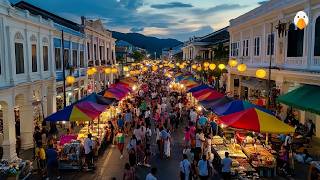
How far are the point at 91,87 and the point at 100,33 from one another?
348 inches

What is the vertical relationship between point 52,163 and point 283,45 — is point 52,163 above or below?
below

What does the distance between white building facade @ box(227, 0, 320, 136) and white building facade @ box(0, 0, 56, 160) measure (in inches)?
601

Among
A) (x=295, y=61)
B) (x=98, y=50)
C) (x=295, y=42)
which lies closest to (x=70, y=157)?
(x=295, y=61)

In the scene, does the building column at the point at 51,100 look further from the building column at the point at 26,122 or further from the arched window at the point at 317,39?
the arched window at the point at 317,39

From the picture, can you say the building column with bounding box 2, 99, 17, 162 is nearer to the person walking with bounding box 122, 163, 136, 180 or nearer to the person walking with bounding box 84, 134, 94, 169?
the person walking with bounding box 84, 134, 94, 169

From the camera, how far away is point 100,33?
48.4 metres

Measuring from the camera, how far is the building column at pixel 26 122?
22.2 meters

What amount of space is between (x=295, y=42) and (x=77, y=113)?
45.5ft

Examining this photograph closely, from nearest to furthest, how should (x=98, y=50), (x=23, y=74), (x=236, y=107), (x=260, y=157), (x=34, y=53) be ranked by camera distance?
1. (x=260, y=157)
2. (x=236, y=107)
3. (x=23, y=74)
4. (x=34, y=53)
5. (x=98, y=50)

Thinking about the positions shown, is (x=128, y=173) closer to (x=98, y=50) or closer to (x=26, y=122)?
(x=26, y=122)

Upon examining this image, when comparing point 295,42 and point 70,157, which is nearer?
point 70,157

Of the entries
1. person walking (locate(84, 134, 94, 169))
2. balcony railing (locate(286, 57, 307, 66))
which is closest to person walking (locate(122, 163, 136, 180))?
person walking (locate(84, 134, 94, 169))

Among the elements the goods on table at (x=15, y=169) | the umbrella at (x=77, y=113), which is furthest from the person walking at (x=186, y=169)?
the goods on table at (x=15, y=169)

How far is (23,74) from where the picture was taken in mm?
21516
